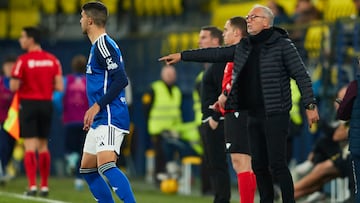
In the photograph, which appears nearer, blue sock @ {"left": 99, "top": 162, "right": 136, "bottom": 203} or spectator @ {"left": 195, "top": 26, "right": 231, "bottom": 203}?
blue sock @ {"left": 99, "top": 162, "right": 136, "bottom": 203}

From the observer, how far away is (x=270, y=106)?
11.5m

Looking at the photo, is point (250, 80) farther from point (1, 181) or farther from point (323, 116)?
point (1, 181)

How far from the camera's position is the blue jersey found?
11234mm

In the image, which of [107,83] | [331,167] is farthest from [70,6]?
[107,83]

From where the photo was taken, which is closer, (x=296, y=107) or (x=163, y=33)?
(x=296, y=107)

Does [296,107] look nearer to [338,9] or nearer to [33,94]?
[338,9]

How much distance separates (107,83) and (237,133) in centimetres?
161

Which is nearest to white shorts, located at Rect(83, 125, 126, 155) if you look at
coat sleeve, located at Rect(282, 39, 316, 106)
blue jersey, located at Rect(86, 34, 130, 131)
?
blue jersey, located at Rect(86, 34, 130, 131)

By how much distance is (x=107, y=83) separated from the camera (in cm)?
1134

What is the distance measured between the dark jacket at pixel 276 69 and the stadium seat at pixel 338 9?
7.96 m

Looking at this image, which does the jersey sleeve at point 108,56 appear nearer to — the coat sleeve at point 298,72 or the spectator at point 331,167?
the coat sleeve at point 298,72

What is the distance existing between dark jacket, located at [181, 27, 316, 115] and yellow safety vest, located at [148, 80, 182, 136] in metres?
8.19

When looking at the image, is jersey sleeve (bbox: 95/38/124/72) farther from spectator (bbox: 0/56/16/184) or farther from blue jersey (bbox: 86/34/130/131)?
spectator (bbox: 0/56/16/184)

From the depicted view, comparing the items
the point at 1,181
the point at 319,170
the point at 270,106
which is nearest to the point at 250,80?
the point at 270,106
